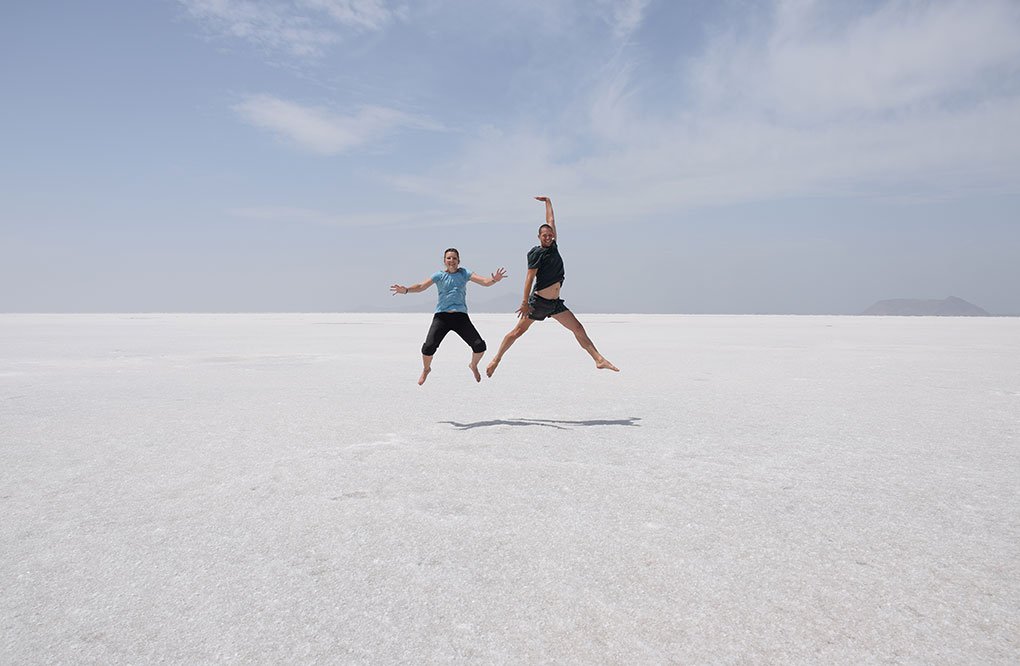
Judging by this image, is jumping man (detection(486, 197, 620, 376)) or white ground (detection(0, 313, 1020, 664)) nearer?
white ground (detection(0, 313, 1020, 664))

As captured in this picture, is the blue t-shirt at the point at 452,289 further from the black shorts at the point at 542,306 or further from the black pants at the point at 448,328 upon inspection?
the black shorts at the point at 542,306

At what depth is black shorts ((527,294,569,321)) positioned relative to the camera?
754 centimetres

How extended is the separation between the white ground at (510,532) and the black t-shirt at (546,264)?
1.47 metres

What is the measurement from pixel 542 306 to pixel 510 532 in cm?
439

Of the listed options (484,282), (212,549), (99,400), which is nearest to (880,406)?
(484,282)

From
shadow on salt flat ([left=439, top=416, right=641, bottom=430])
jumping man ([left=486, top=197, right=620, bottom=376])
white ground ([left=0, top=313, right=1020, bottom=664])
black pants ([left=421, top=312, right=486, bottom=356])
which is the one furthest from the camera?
black pants ([left=421, top=312, right=486, bottom=356])

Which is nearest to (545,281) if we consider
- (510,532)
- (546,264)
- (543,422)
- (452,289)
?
(546,264)

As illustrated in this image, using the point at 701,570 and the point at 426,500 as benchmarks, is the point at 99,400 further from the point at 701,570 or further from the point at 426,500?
the point at 701,570

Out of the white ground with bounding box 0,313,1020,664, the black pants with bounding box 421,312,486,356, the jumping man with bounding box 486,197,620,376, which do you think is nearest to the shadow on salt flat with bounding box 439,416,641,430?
the white ground with bounding box 0,313,1020,664

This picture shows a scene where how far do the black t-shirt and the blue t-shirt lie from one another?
0.83 meters

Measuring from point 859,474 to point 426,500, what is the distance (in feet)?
9.75

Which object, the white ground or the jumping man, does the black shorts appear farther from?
the white ground

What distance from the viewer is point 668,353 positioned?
15500 millimetres

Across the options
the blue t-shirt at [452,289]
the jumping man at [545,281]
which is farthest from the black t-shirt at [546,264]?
the blue t-shirt at [452,289]
